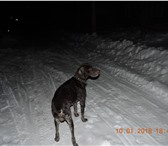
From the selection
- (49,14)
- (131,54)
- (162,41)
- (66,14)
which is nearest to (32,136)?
(131,54)

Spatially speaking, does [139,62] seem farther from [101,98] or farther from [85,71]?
[85,71]

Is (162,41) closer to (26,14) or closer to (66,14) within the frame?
(66,14)

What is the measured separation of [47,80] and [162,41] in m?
8.46

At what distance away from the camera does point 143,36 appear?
49.8ft

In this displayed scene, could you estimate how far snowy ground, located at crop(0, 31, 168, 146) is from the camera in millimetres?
5508

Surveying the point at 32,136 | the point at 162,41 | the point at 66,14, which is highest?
the point at 66,14

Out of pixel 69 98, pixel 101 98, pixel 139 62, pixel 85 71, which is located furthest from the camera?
pixel 139 62

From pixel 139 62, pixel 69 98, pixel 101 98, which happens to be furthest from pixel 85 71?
pixel 139 62

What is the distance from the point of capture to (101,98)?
24.5 ft
